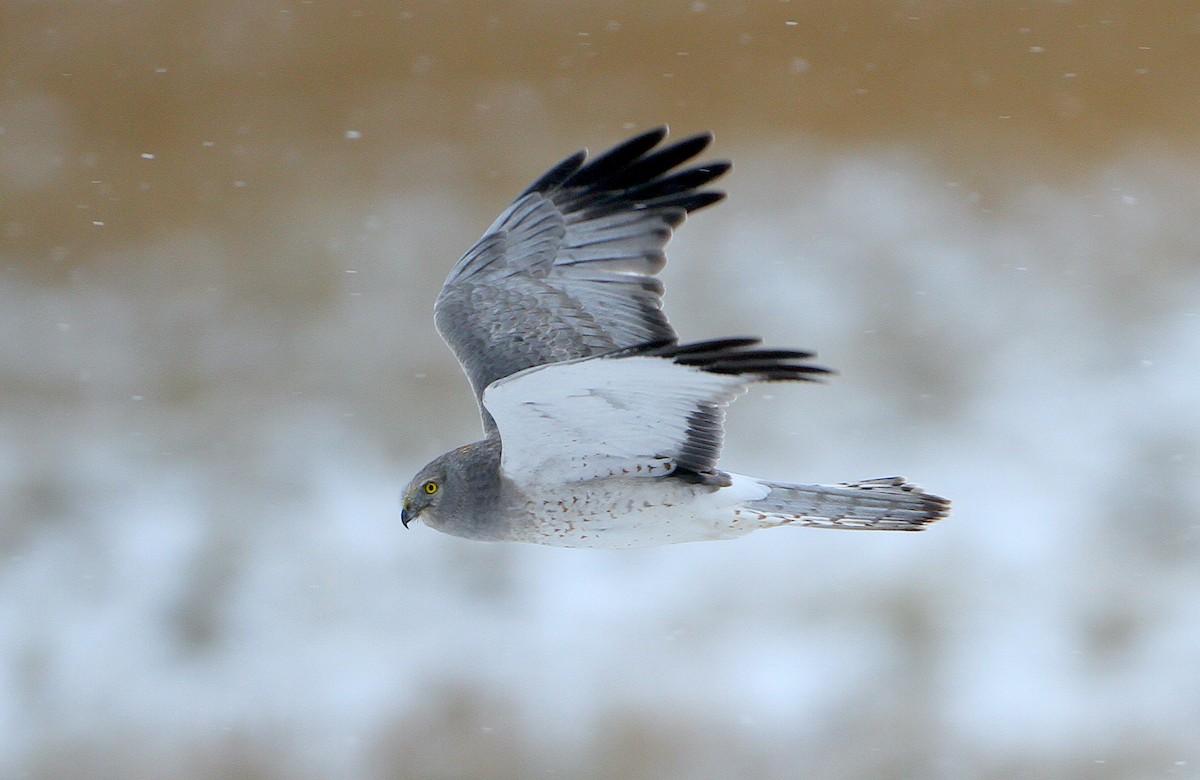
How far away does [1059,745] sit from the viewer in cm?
682

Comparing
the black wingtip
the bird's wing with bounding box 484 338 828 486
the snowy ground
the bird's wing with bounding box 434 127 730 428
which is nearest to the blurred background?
the snowy ground

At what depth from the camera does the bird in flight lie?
11.0 ft

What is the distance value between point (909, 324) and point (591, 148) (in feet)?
6.95

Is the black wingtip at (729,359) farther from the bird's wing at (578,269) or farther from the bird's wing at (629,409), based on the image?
the bird's wing at (578,269)

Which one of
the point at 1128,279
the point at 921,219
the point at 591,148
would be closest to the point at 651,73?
the point at 591,148

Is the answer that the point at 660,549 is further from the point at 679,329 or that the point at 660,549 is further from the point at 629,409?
the point at 629,409

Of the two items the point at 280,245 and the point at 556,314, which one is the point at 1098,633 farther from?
the point at 280,245

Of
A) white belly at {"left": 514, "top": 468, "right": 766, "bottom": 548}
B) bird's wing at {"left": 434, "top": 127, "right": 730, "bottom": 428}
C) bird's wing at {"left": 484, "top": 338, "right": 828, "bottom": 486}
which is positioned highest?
bird's wing at {"left": 434, "top": 127, "right": 730, "bottom": 428}

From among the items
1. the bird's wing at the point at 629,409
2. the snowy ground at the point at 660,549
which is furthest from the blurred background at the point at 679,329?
the bird's wing at the point at 629,409

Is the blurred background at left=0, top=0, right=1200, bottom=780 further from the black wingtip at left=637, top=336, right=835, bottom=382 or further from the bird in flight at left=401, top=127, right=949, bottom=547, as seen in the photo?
the black wingtip at left=637, top=336, right=835, bottom=382

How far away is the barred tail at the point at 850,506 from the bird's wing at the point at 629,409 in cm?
15

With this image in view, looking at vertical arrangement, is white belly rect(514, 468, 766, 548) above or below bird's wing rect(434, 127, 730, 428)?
below

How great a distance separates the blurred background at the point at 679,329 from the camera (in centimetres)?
690

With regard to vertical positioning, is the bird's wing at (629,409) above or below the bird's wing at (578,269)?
below
